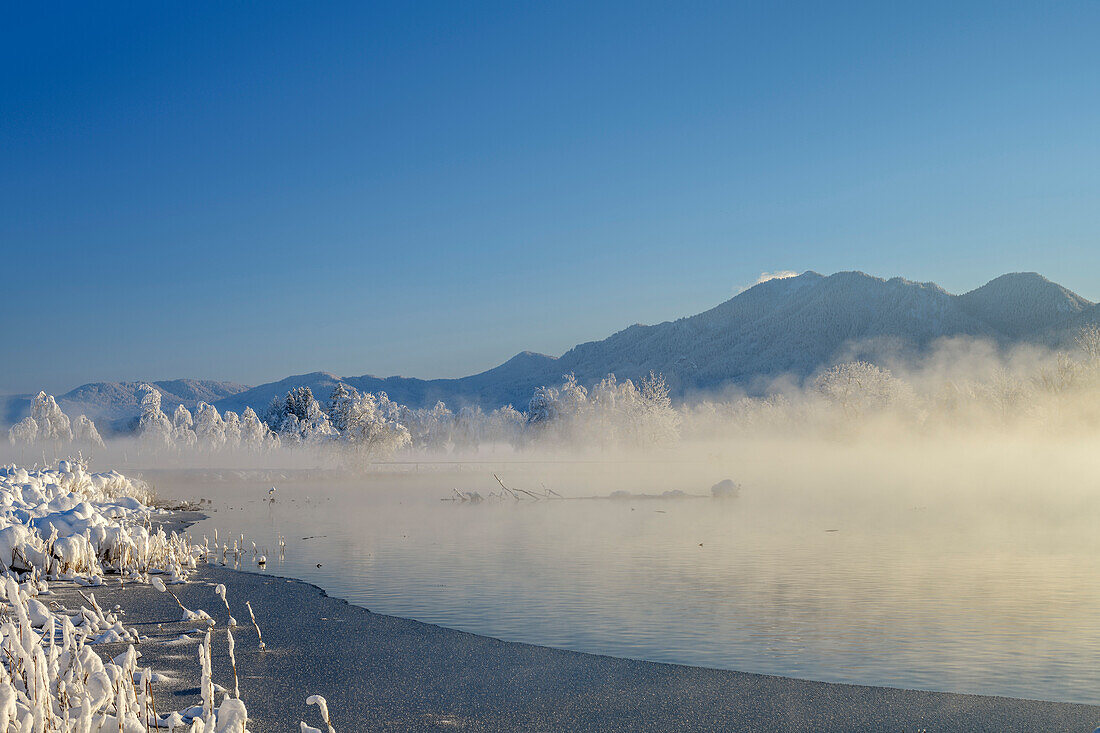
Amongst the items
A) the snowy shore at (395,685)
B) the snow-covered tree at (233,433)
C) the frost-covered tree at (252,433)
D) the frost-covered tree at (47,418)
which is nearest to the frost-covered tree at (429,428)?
the frost-covered tree at (252,433)

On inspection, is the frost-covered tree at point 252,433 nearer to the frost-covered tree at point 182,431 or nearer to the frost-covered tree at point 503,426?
the frost-covered tree at point 182,431

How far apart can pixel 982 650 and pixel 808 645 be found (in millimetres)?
Result: 2679

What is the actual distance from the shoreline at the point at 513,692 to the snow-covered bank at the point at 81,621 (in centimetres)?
56

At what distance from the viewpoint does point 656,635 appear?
14086 millimetres

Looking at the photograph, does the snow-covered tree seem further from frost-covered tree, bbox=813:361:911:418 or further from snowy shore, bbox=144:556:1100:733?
snowy shore, bbox=144:556:1100:733

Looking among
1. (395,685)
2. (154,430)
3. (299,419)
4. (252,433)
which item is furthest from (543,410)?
(395,685)

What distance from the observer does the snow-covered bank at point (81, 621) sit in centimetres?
636

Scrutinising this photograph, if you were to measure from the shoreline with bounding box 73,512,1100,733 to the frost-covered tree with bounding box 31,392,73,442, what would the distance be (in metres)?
126

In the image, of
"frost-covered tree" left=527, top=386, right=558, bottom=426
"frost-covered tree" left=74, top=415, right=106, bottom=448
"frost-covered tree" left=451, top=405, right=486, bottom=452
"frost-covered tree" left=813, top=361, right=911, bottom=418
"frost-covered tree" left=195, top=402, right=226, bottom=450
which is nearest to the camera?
"frost-covered tree" left=813, top=361, right=911, bottom=418

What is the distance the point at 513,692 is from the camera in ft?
34.0

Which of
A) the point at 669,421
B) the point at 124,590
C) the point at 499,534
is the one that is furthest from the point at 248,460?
the point at 124,590

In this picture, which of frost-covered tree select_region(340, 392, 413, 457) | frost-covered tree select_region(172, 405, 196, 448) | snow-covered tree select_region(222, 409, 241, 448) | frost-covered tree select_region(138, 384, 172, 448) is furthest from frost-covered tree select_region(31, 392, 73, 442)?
frost-covered tree select_region(340, 392, 413, 457)

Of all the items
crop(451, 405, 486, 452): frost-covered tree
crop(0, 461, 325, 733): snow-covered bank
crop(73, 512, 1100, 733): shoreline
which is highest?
crop(0, 461, 325, 733): snow-covered bank

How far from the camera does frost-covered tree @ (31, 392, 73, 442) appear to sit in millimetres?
120062
